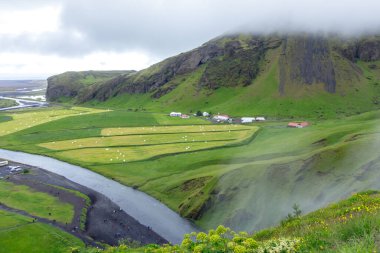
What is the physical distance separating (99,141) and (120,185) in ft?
180

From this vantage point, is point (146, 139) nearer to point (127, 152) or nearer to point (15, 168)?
point (127, 152)

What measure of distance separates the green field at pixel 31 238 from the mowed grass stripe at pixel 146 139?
7286 centimetres

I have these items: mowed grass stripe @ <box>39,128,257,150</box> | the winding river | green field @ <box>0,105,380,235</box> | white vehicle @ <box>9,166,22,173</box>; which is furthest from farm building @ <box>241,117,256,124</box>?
white vehicle @ <box>9,166,22,173</box>

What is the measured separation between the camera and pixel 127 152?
128m

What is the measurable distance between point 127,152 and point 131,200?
144 feet

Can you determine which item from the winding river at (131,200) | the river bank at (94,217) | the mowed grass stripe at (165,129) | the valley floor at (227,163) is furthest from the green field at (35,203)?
the mowed grass stripe at (165,129)

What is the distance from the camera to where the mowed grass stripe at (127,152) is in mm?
119625

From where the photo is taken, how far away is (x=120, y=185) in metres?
96.9

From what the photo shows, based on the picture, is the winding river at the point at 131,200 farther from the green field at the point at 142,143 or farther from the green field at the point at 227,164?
the green field at the point at 142,143

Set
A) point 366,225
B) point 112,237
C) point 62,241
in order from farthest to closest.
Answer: point 112,237, point 62,241, point 366,225

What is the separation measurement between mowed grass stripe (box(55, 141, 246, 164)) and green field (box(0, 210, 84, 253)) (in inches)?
1964

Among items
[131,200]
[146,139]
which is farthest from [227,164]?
[146,139]

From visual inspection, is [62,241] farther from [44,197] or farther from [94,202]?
[44,197]

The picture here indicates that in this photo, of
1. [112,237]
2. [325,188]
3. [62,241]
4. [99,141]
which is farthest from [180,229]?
[99,141]
